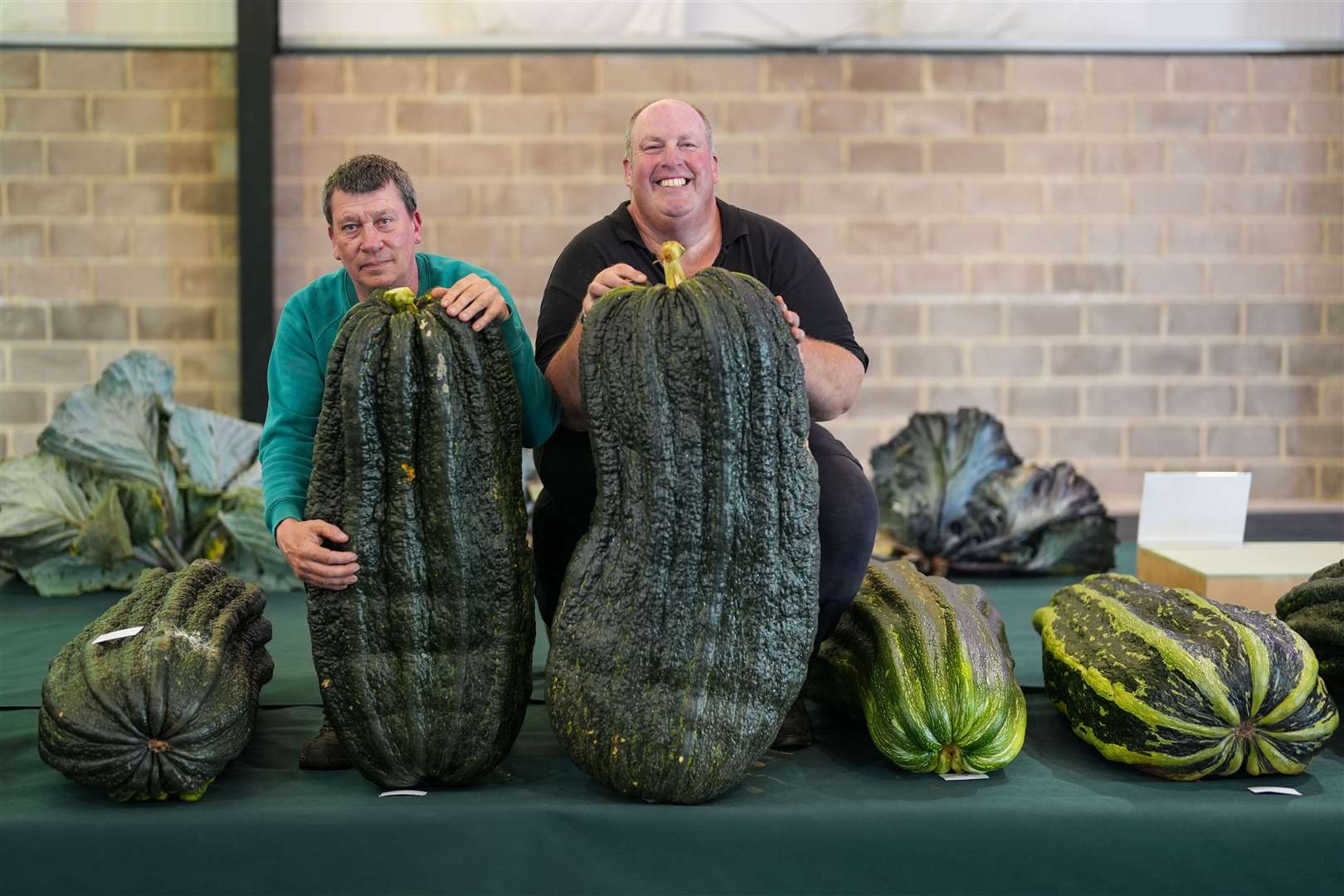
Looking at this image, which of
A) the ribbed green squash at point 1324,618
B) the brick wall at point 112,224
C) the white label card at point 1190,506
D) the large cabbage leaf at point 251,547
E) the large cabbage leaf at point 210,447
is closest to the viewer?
the ribbed green squash at point 1324,618

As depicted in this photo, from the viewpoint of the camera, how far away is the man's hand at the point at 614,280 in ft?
7.79

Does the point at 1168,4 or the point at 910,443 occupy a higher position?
the point at 1168,4

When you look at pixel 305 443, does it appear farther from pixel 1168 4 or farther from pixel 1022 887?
pixel 1168 4

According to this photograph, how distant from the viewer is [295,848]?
6.88 feet

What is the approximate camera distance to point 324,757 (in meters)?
Result: 2.40

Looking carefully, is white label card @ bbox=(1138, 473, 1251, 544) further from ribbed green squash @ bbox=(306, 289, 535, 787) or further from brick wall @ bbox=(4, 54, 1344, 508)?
brick wall @ bbox=(4, 54, 1344, 508)

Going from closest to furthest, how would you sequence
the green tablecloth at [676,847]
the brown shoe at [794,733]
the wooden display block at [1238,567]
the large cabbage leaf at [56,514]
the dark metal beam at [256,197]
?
the green tablecloth at [676,847] → the brown shoe at [794,733] → the wooden display block at [1238,567] → the large cabbage leaf at [56,514] → the dark metal beam at [256,197]

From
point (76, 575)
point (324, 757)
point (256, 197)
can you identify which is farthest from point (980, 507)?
point (256, 197)

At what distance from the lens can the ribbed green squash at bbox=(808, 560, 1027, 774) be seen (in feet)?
7.57

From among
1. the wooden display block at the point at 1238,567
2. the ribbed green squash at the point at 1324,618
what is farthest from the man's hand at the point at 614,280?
the wooden display block at the point at 1238,567

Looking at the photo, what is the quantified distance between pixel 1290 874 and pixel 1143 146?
18.6ft

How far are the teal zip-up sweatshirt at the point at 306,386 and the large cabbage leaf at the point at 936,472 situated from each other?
268 centimetres

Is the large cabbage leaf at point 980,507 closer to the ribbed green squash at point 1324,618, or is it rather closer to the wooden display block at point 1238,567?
the wooden display block at point 1238,567

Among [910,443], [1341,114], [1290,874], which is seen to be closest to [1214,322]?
[1341,114]
